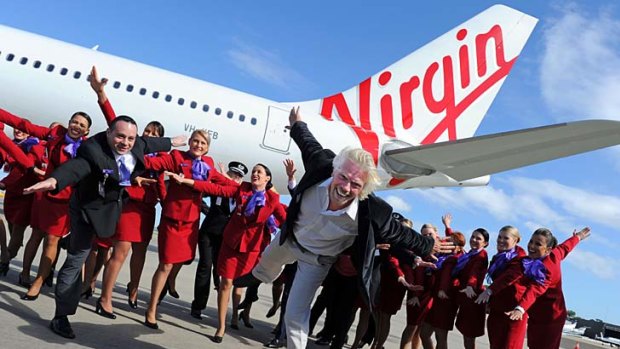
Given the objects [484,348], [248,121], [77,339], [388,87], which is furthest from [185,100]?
[77,339]

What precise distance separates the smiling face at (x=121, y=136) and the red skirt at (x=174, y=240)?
1191 millimetres

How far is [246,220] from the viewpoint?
500 centimetres

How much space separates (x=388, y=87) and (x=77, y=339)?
38.1 feet

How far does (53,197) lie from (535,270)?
4.50 meters

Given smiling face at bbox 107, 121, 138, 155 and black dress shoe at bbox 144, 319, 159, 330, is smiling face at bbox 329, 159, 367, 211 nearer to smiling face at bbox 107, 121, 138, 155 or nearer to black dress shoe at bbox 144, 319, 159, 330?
smiling face at bbox 107, 121, 138, 155

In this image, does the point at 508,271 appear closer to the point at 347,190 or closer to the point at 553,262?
the point at 553,262

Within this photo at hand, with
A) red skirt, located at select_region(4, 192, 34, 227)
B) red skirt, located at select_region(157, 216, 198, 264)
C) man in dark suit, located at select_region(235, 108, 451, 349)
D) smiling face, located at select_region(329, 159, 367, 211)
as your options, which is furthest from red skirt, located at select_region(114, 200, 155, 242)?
smiling face, located at select_region(329, 159, 367, 211)

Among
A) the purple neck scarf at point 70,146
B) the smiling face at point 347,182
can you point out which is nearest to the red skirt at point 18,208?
the purple neck scarf at point 70,146

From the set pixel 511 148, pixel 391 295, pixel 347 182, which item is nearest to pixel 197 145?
pixel 347 182

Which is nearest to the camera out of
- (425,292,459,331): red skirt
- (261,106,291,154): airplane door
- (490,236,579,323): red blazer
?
(490,236,579,323): red blazer

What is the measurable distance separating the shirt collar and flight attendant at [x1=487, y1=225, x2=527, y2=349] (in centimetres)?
238

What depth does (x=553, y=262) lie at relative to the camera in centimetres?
470

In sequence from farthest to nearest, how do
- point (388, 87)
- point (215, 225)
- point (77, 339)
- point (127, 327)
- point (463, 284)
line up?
point (388, 87)
point (215, 225)
point (463, 284)
point (127, 327)
point (77, 339)

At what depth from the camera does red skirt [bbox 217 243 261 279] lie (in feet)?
16.2
